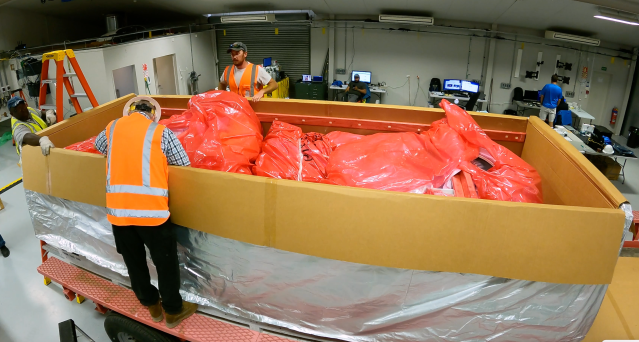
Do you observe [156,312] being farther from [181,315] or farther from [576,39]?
[576,39]

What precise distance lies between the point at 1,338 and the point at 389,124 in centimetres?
277

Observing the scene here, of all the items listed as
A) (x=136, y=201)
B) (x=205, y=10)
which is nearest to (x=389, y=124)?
(x=136, y=201)

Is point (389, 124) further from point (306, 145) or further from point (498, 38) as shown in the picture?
point (498, 38)

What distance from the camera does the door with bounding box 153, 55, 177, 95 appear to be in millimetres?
7341

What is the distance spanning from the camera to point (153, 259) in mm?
1732

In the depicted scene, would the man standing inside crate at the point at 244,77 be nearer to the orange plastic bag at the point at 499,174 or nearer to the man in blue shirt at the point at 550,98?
the orange plastic bag at the point at 499,174

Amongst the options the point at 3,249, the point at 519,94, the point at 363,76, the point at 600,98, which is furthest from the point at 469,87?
the point at 3,249

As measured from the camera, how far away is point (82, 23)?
8.17 meters

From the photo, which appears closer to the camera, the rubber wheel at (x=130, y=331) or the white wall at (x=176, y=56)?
the rubber wheel at (x=130, y=331)

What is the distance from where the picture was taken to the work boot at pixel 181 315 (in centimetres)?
186

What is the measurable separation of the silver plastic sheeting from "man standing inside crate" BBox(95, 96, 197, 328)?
0.41 feet

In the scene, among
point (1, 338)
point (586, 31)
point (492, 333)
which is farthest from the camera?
point (586, 31)

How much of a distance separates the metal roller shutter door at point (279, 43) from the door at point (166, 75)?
2.04 m

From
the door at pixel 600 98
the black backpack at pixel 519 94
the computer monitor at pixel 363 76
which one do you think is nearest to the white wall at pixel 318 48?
the computer monitor at pixel 363 76
